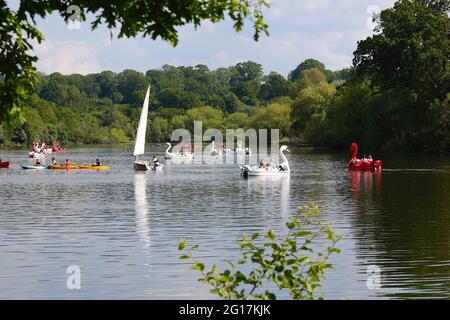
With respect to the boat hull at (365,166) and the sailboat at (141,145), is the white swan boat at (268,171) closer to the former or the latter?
the boat hull at (365,166)

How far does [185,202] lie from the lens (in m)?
44.4

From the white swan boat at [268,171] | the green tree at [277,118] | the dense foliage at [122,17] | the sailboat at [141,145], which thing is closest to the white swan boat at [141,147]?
the sailboat at [141,145]

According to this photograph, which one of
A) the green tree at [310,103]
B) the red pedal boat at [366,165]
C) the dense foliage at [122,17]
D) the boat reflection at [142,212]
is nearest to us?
the dense foliage at [122,17]

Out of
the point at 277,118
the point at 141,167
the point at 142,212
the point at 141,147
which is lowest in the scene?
the point at 142,212

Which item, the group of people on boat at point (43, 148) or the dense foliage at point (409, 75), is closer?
the dense foliage at point (409, 75)

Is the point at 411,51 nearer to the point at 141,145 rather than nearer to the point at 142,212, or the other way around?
the point at 141,145

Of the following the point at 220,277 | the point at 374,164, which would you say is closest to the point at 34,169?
the point at 374,164

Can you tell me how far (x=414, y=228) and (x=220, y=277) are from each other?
21.1m

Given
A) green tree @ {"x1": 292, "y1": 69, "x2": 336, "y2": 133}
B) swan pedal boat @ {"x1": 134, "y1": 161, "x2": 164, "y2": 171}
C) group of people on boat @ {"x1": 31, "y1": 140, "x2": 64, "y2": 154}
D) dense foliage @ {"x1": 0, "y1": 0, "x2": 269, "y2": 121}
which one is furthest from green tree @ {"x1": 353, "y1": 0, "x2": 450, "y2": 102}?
dense foliage @ {"x1": 0, "y1": 0, "x2": 269, "y2": 121}

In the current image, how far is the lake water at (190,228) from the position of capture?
21141 mm

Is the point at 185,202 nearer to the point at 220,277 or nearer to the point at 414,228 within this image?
the point at 414,228

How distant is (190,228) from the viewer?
107 feet

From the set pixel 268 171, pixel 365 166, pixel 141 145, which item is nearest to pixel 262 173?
pixel 268 171

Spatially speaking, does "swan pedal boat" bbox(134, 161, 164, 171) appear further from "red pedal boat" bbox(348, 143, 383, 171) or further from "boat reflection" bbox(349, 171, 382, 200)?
"boat reflection" bbox(349, 171, 382, 200)
